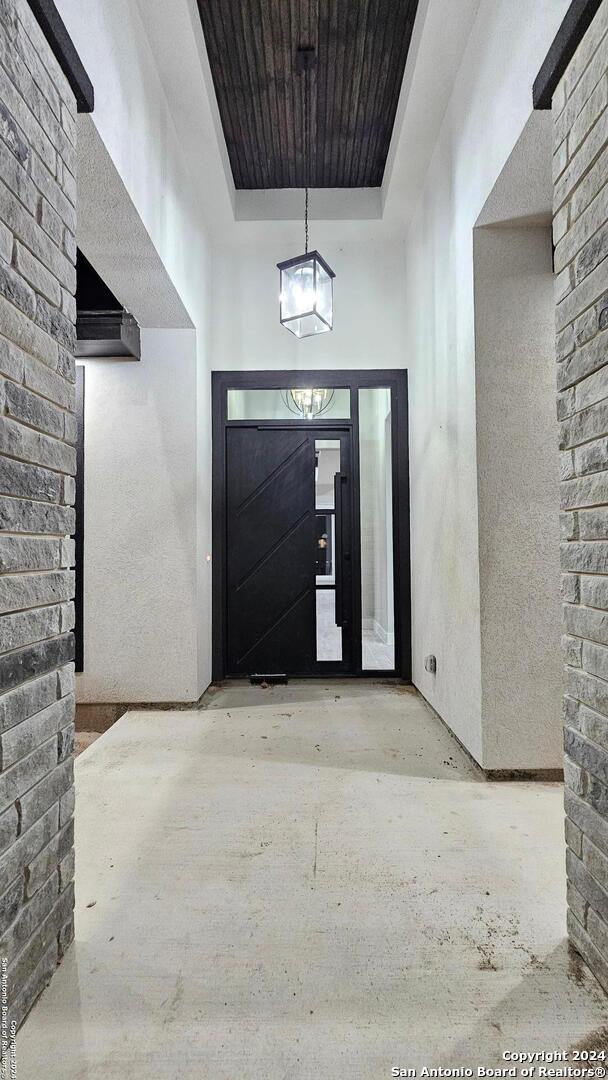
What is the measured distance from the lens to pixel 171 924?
144 centimetres

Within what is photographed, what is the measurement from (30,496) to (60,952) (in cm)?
106

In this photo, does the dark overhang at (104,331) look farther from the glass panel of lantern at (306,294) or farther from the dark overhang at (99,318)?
the glass panel of lantern at (306,294)

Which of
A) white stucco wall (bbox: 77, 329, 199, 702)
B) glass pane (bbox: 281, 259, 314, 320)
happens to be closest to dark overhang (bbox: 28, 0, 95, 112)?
glass pane (bbox: 281, 259, 314, 320)

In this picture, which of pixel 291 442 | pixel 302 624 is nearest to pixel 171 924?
pixel 302 624

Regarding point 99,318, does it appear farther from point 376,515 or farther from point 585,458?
point 376,515

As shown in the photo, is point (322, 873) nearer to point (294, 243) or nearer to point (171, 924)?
point (171, 924)

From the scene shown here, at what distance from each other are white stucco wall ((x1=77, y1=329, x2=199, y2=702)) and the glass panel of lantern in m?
Result: 0.74

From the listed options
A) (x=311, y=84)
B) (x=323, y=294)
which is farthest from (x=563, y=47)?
(x=311, y=84)

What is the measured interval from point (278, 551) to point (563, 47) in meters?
3.06

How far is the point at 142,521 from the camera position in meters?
3.43

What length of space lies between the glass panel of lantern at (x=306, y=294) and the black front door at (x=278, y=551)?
1.07 m

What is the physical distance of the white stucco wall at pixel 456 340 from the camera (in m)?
1.91

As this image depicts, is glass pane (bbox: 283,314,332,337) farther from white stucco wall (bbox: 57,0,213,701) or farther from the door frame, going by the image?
the door frame

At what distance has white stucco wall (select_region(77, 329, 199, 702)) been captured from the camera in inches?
134
